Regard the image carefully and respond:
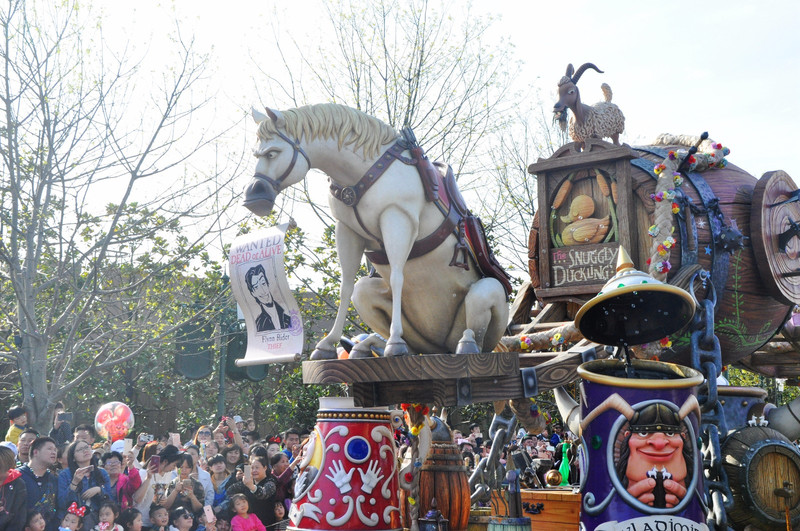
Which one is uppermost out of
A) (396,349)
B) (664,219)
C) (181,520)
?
(664,219)

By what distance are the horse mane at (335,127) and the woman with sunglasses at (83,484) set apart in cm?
326

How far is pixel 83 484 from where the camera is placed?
583cm

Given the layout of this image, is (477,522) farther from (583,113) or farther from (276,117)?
(276,117)

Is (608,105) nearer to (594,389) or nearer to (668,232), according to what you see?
(668,232)

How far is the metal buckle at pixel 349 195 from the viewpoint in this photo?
3.84 meters

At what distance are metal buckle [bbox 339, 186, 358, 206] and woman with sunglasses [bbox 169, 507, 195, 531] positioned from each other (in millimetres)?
3031

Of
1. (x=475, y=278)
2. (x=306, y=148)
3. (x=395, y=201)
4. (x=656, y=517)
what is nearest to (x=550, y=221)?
(x=475, y=278)

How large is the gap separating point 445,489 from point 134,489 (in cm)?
265

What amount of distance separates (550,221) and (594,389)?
1962mm

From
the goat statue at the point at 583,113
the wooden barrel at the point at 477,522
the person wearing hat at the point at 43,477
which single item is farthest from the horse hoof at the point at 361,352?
the person wearing hat at the point at 43,477

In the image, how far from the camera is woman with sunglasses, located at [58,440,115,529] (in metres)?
5.67

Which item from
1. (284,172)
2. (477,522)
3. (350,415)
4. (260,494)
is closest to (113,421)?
(260,494)

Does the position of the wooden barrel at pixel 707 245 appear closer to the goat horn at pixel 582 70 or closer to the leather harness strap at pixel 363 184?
the goat horn at pixel 582 70

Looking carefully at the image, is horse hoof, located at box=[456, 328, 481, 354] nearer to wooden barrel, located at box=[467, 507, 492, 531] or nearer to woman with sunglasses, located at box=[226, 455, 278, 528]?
wooden barrel, located at box=[467, 507, 492, 531]
